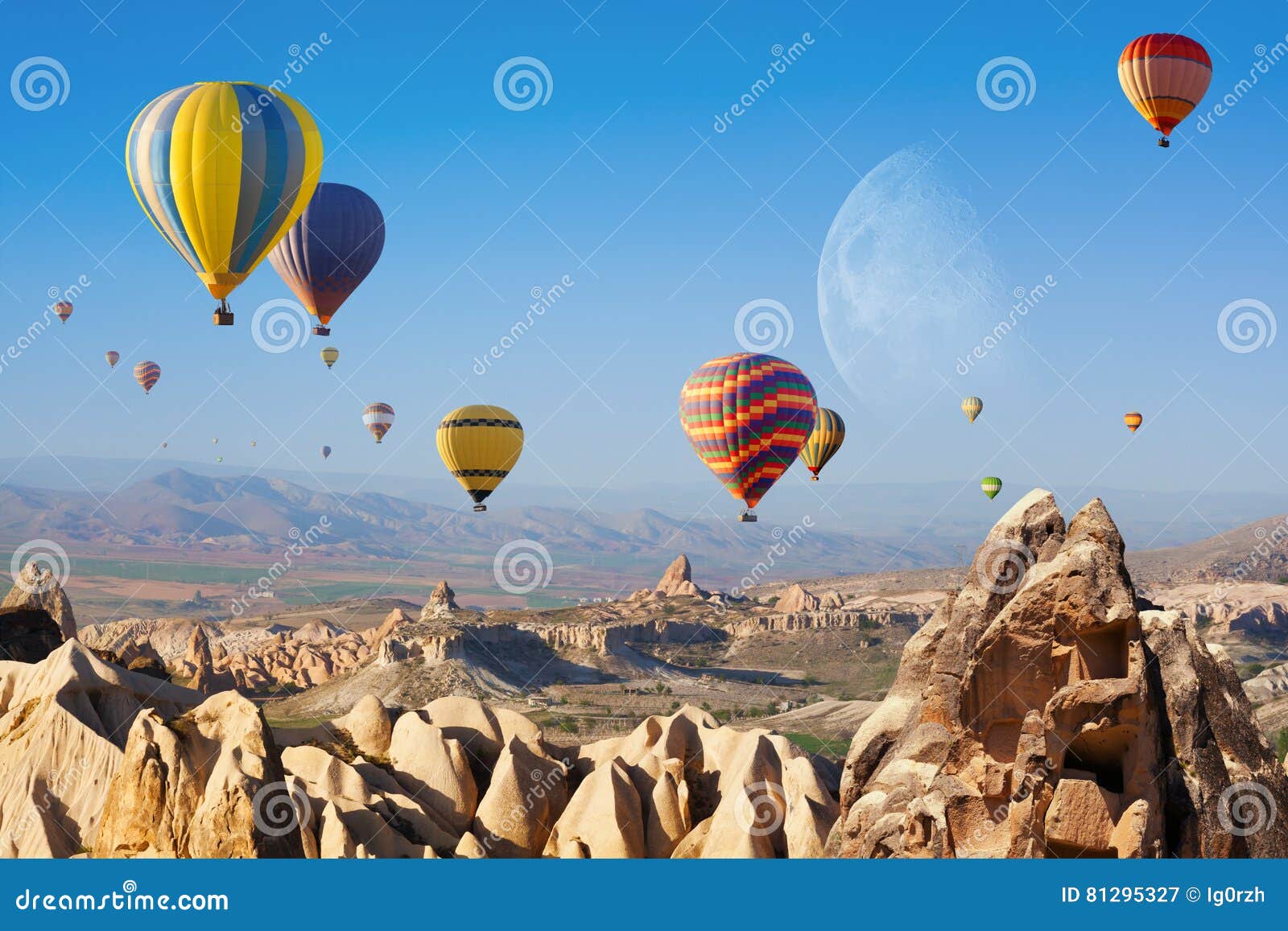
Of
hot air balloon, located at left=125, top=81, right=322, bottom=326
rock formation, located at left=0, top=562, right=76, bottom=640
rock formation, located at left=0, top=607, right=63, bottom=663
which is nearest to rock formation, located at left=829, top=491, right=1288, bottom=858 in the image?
hot air balloon, located at left=125, top=81, right=322, bottom=326

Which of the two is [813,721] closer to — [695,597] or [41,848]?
[41,848]

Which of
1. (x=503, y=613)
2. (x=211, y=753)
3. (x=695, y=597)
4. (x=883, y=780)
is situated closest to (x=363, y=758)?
(x=211, y=753)

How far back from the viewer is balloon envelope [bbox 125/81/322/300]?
38125mm

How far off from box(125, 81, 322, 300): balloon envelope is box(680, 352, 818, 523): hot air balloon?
66.5 ft

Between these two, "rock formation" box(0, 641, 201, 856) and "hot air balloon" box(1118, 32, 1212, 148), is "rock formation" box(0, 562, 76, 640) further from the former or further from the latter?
"hot air balloon" box(1118, 32, 1212, 148)

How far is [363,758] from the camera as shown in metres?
33.5

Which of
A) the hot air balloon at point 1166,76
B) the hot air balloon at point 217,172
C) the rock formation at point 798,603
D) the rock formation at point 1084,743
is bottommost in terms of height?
the rock formation at point 798,603

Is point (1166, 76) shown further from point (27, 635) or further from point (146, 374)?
point (146, 374)

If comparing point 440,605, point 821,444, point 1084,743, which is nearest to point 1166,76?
point 821,444

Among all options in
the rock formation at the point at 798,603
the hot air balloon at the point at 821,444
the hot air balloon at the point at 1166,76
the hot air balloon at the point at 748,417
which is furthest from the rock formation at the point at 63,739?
the rock formation at the point at 798,603

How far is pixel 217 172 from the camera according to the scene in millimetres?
38125

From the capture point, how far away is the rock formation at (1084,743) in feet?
56.1

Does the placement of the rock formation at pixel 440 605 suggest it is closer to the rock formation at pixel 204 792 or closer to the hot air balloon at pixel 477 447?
the hot air balloon at pixel 477 447

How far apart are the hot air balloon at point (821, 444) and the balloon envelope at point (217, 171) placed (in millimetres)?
38688
